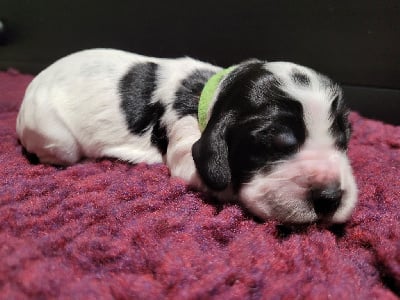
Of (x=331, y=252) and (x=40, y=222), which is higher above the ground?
(x=331, y=252)

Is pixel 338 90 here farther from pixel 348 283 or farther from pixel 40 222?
pixel 40 222

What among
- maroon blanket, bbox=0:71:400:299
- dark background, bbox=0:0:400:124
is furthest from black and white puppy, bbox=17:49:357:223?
dark background, bbox=0:0:400:124

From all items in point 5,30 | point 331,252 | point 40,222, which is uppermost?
point 331,252

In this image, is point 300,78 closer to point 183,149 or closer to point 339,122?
point 339,122

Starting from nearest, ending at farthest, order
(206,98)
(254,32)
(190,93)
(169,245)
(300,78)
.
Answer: (169,245) → (300,78) → (206,98) → (190,93) → (254,32)

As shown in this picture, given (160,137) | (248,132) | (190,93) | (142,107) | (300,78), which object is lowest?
(160,137)

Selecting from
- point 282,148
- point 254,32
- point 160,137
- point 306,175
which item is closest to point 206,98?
point 160,137

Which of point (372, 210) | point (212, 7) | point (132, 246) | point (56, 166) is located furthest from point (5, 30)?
point (372, 210)
